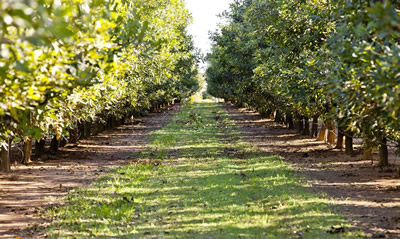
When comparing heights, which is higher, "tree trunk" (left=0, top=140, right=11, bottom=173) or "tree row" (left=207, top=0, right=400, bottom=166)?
"tree row" (left=207, top=0, right=400, bottom=166)

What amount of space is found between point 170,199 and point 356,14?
23.6 ft

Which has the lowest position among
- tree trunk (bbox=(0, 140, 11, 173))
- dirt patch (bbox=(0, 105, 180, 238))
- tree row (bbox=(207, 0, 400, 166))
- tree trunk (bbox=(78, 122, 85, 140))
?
dirt patch (bbox=(0, 105, 180, 238))

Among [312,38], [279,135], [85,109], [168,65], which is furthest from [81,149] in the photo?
[312,38]

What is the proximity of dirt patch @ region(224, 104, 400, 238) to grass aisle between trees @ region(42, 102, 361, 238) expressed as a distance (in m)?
0.64

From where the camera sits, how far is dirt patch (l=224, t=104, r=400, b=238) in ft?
36.6

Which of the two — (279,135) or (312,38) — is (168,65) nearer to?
(279,135)

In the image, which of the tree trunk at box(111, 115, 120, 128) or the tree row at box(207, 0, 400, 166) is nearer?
the tree row at box(207, 0, 400, 166)

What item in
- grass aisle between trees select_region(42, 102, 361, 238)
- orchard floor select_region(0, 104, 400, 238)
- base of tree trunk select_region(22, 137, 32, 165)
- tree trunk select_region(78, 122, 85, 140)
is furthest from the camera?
tree trunk select_region(78, 122, 85, 140)

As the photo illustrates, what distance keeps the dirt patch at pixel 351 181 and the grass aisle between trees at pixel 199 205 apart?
0.64 m

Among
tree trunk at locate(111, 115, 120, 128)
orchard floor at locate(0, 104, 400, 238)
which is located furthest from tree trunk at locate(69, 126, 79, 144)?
tree trunk at locate(111, 115, 120, 128)

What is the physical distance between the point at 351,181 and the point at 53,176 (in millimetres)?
11385

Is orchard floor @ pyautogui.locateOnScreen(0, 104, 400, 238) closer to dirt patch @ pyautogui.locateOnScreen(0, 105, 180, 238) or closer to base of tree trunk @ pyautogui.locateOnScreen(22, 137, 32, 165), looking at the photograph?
dirt patch @ pyautogui.locateOnScreen(0, 105, 180, 238)

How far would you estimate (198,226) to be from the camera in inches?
424

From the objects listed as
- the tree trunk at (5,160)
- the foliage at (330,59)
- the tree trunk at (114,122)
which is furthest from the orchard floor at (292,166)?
the tree trunk at (114,122)
